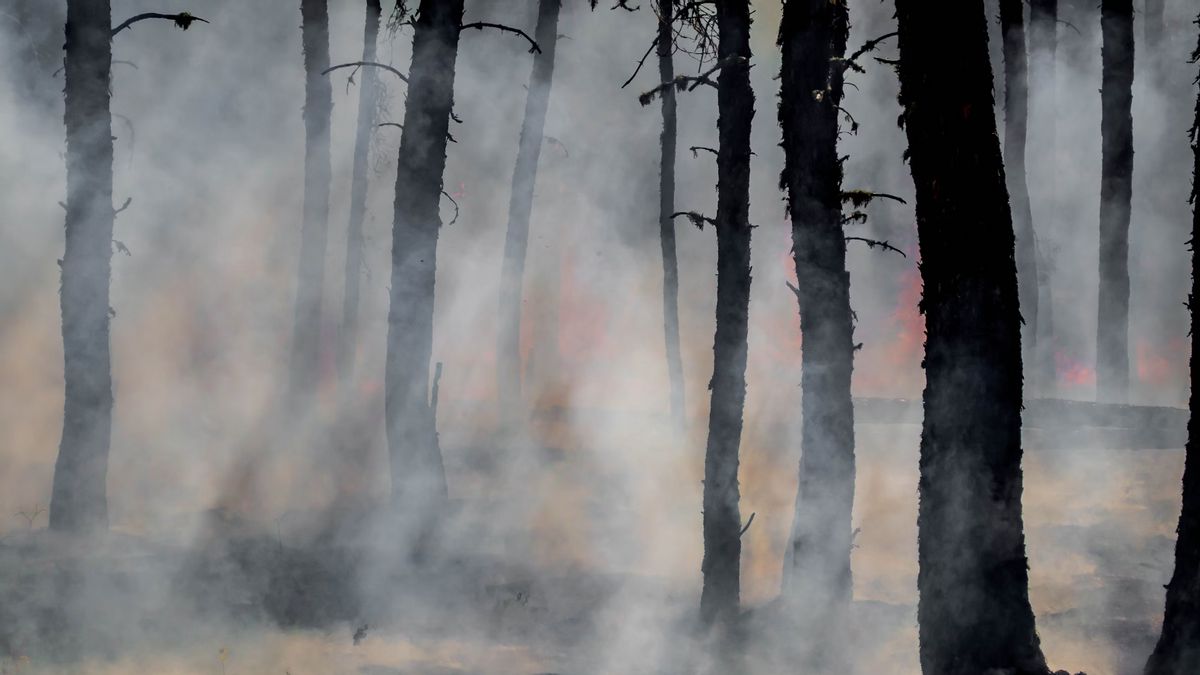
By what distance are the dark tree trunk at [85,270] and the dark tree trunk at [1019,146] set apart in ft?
44.1

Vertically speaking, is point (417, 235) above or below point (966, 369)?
above

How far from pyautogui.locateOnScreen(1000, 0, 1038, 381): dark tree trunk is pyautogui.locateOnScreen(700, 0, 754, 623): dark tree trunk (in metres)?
→ 10.1

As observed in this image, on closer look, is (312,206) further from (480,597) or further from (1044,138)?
(1044,138)

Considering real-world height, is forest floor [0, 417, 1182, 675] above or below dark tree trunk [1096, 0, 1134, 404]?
below

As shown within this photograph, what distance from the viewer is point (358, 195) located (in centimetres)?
1841

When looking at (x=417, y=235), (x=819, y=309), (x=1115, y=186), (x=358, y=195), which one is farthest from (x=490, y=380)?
(x=819, y=309)

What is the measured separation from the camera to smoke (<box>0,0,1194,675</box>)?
8523 mm

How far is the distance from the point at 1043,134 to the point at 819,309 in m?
16.8

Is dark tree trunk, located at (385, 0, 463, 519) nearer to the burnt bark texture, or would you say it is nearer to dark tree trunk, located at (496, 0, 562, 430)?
dark tree trunk, located at (496, 0, 562, 430)

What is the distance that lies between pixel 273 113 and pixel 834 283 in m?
19.8

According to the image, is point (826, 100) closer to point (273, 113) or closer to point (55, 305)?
point (55, 305)

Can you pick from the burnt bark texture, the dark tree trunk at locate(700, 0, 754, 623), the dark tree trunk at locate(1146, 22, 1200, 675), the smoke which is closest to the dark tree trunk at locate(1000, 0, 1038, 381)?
the burnt bark texture

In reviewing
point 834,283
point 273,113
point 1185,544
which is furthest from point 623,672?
point 273,113

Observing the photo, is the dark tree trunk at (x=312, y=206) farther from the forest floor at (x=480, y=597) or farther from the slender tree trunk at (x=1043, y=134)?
the slender tree trunk at (x=1043, y=134)
